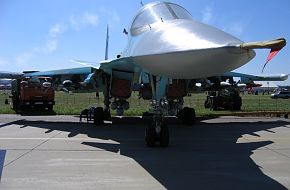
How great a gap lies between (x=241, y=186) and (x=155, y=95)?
3.99 meters

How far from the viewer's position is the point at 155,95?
9242 mm

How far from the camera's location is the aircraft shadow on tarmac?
5.95 metres

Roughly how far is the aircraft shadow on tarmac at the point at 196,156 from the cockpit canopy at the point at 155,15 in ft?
9.95

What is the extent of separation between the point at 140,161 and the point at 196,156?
1394 mm

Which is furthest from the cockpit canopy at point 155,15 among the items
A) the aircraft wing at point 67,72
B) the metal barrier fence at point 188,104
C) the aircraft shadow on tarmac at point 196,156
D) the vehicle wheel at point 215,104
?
the vehicle wheel at point 215,104

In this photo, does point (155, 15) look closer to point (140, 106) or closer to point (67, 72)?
point (67, 72)

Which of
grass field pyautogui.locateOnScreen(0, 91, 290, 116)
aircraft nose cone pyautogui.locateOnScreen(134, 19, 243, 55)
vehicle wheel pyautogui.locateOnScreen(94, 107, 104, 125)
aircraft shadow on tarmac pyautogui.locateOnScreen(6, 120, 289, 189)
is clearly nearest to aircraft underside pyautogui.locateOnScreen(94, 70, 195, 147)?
vehicle wheel pyautogui.locateOnScreen(94, 107, 104, 125)

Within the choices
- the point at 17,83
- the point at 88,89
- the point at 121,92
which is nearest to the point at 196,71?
the point at 121,92

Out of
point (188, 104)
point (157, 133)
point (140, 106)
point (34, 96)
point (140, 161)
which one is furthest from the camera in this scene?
point (188, 104)

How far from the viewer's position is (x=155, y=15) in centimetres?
955

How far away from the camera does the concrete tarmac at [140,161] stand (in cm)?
584

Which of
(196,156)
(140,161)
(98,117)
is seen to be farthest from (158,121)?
(98,117)

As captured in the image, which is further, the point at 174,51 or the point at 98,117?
the point at 98,117

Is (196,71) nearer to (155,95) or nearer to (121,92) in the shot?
(155,95)
